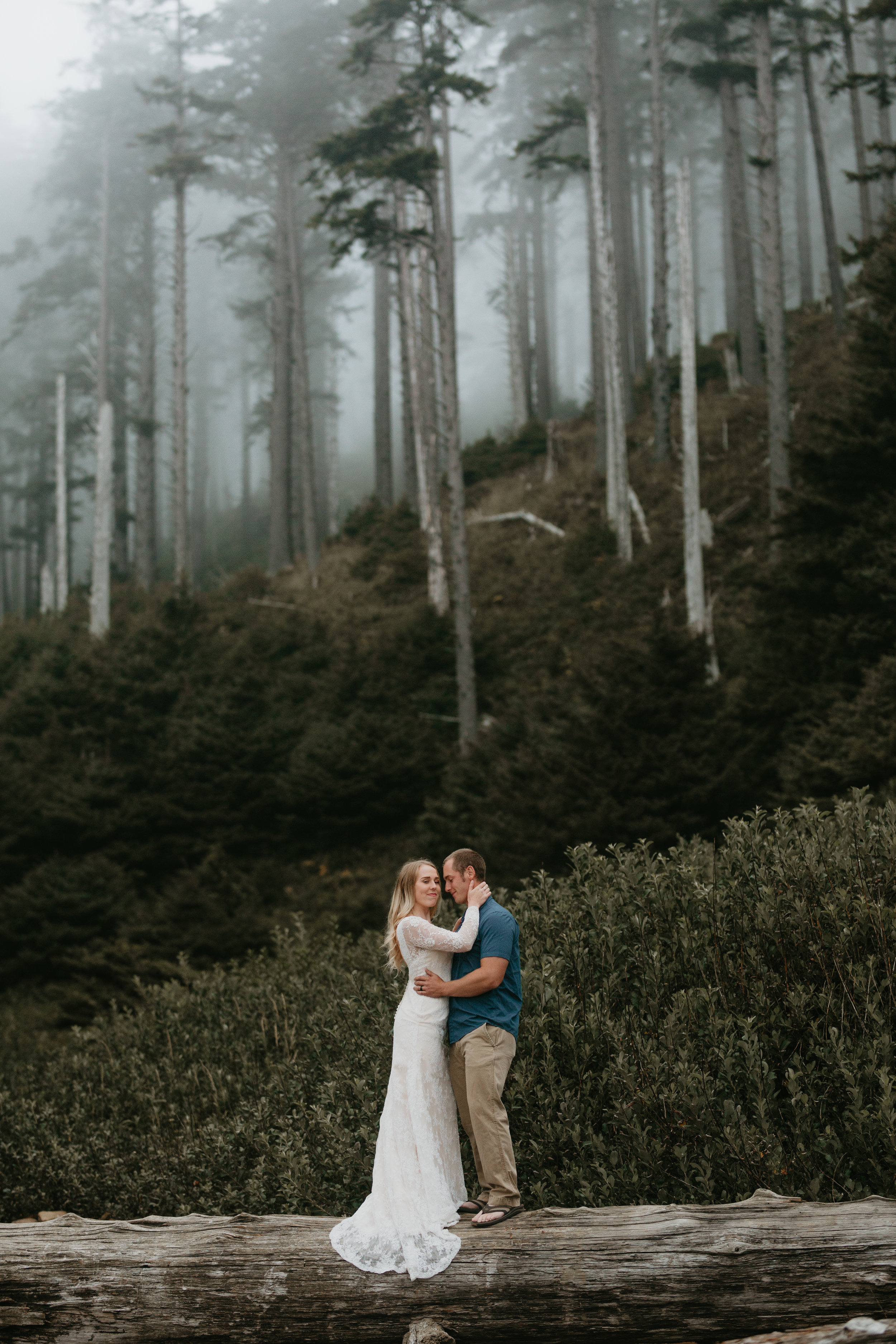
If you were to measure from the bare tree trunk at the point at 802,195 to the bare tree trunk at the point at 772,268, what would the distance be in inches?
533

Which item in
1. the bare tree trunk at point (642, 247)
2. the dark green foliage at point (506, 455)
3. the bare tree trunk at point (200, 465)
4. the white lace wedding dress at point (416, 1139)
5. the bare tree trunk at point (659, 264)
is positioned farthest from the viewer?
the bare tree trunk at point (200, 465)

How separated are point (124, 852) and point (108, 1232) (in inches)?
467

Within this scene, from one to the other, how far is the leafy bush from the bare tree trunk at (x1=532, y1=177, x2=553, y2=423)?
24991 mm

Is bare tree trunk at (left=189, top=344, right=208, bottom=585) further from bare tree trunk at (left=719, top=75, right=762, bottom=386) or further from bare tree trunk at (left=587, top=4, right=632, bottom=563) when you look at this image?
bare tree trunk at (left=719, top=75, right=762, bottom=386)

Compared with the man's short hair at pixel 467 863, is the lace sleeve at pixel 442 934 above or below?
below

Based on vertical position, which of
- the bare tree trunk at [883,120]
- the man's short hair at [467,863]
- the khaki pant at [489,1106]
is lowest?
the khaki pant at [489,1106]

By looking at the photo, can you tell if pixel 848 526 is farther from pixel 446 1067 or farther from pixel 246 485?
pixel 246 485

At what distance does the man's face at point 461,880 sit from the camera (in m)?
3.86

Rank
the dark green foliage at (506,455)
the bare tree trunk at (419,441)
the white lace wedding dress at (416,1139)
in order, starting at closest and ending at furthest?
the white lace wedding dress at (416,1139) < the bare tree trunk at (419,441) < the dark green foliage at (506,455)

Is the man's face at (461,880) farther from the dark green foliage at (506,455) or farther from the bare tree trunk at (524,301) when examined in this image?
the bare tree trunk at (524,301)

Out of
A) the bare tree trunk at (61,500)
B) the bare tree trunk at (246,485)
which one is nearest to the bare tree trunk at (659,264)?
the bare tree trunk at (61,500)

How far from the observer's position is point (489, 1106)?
3.68 m

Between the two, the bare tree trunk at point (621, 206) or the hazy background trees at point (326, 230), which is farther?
the bare tree trunk at point (621, 206)

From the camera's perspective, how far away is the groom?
144 inches
